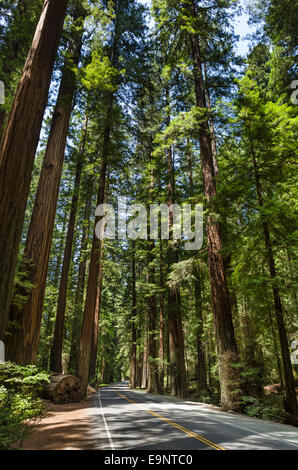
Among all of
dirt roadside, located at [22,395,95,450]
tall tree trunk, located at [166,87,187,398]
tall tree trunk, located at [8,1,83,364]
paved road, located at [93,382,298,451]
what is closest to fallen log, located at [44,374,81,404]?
dirt roadside, located at [22,395,95,450]

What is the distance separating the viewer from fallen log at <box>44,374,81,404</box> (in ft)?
34.1

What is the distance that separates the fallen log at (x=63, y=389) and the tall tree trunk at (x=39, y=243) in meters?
5.32

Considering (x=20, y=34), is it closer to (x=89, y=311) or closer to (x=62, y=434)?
(x=89, y=311)

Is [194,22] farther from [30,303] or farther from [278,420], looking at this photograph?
[278,420]

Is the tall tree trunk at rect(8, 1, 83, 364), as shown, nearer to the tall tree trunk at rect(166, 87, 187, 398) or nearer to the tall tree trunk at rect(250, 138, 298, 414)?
the tall tree trunk at rect(250, 138, 298, 414)

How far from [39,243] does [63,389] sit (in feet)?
24.3

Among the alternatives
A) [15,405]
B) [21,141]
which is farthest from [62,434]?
[21,141]

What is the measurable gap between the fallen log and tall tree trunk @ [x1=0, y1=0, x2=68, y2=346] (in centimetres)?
812

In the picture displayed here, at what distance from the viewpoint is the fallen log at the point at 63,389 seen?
10.4 m

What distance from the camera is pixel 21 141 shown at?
13.0 ft

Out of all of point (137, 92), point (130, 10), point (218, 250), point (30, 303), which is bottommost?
point (30, 303)

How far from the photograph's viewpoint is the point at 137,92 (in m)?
13.8
